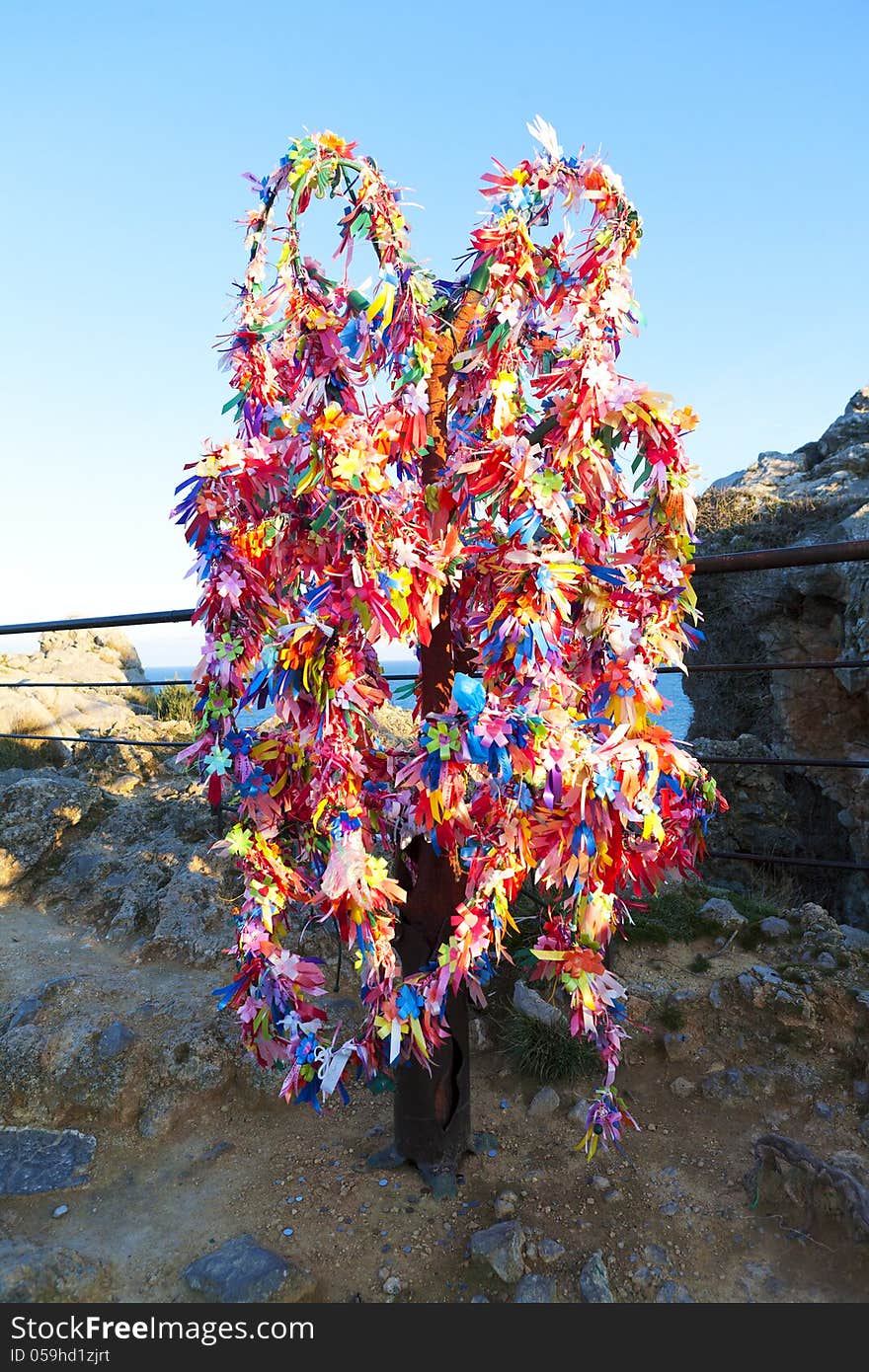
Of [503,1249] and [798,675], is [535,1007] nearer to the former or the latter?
[503,1249]

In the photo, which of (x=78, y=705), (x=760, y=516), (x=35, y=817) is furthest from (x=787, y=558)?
(x=78, y=705)

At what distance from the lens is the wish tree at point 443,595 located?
1.66 m

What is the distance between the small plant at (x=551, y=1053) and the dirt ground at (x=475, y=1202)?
0.05 m

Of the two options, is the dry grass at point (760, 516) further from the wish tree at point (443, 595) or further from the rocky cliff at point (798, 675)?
the wish tree at point (443, 595)

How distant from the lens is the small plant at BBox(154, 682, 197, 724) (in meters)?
8.84

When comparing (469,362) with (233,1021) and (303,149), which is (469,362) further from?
(233,1021)

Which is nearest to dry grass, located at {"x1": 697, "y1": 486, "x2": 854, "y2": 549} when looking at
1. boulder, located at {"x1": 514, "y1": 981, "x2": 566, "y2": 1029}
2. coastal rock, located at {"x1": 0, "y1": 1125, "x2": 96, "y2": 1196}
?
boulder, located at {"x1": 514, "y1": 981, "x2": 566, "y2": 1029}

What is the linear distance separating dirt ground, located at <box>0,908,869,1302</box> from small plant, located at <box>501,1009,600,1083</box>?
5cm

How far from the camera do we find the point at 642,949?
300 centimetres

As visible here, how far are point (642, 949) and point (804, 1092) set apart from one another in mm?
779

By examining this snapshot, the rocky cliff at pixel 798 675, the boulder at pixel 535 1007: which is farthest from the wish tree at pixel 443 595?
the rocky cliff at pixel 798 675

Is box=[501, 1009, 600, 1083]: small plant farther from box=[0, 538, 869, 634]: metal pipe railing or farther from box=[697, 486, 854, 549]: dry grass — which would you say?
box=[697, 486, 854, 549]: dry grass

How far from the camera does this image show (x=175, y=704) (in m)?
9.22
